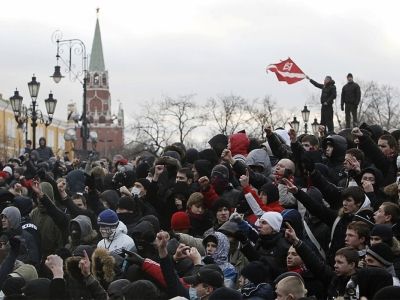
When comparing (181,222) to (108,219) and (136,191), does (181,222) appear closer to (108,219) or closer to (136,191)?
(108,219)

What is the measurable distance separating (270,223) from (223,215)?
1214 mm

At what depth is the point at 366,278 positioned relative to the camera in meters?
7.90

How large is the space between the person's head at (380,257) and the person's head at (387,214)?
1.12m

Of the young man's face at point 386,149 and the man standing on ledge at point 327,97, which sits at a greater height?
the man standing on ledge at point 327,97

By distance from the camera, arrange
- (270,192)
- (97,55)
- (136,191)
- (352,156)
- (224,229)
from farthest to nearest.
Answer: (97,55) < (136,191) < (352,156) < (270,192) < (224,229)

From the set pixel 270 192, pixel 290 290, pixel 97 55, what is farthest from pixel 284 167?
pixel 97 55

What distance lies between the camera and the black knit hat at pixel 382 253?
Answer: 8.65m

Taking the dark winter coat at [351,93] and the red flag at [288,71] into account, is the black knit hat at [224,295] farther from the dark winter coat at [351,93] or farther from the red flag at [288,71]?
the dark winter coat at [351,93]

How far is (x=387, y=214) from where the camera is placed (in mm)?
9781

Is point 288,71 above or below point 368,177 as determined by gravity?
above

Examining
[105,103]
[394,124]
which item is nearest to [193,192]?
[394,124]

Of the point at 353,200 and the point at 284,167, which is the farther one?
the point at 284,167

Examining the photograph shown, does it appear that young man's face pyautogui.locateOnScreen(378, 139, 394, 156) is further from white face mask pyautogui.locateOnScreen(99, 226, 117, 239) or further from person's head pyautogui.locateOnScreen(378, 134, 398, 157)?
white face mask pyautogui.locateOnScreen(99, 226, 117, 239)

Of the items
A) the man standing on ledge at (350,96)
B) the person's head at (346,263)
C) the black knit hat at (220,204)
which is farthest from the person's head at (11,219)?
the man standing on ledge at (350,96)
